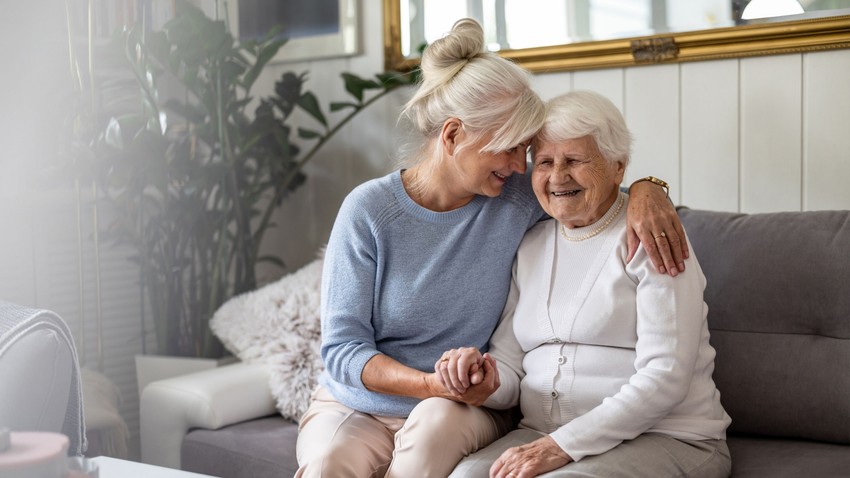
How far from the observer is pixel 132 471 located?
4.52 ft

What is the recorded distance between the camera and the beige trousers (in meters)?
1.55

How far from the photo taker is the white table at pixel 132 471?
4.42ft

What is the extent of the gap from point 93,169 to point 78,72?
0.28 meters

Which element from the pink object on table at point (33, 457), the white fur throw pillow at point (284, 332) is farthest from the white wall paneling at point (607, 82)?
the pink object on table at point (33, 457)

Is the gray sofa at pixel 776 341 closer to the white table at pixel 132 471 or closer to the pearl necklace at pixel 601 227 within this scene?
the pearl necklace at pixel 601 227

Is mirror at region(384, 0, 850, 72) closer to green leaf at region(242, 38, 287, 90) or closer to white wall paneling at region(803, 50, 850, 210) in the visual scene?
white wall paneling at region(803, 50, 850, 210)

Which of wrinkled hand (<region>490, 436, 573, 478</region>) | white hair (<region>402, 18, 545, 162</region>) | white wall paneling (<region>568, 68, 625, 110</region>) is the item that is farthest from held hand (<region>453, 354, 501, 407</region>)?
white wall paneling (<region>568, 68, 625, 110</region>)

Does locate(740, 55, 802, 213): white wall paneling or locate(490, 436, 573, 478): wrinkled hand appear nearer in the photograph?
locate(490, 436, 573, 478): wrinkled hand

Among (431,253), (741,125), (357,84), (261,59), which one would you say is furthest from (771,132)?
(261,59)

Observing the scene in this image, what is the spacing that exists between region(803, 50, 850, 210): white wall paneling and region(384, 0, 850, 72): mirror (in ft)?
0.16

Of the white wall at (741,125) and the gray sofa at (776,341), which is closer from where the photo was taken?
the gray sofa at (776,341)

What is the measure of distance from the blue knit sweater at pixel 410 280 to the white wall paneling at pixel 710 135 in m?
0.63

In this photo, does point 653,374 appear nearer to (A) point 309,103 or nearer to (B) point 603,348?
(B) point 603,348

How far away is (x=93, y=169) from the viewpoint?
233 cm
